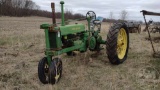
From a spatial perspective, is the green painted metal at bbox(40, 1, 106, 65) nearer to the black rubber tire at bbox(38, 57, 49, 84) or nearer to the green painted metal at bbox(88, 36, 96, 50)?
the green painted metal at bbox(88, 36, 96, 50)

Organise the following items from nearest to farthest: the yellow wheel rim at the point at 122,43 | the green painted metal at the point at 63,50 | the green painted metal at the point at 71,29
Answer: the green painted metal at the point at 63,50 → the green painted metal at the point at 71,29 → the yellow wheel rim at the point at 122,43

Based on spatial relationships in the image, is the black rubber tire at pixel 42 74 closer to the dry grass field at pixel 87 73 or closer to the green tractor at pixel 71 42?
the green tractor at pixel 71 42

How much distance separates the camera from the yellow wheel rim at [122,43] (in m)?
6.81

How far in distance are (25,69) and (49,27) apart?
161 centimetres

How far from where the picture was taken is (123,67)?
20.3ft

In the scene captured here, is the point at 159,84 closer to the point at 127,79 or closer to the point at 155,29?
the point at 127,79

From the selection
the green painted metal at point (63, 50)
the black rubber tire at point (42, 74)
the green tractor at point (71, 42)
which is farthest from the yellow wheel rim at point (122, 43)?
the black rubber tire at point (42, 74)

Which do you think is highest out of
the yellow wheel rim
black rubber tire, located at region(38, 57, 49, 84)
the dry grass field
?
the yellow wheel rim

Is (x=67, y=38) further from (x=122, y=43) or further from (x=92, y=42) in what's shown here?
(x=122, y=43)

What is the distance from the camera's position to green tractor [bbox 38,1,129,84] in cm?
484

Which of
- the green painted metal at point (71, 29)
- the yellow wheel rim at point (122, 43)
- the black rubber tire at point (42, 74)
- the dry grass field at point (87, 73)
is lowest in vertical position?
the dry grass field at point (87, 73)

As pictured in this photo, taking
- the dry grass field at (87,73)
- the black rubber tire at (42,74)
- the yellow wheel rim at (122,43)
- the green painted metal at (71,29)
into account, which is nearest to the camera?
the dry grass field at (87,73)

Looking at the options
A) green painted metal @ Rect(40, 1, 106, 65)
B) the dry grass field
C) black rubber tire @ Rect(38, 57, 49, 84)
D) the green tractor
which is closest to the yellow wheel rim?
the green tractor

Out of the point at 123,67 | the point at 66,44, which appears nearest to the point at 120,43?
the point at 123,67
